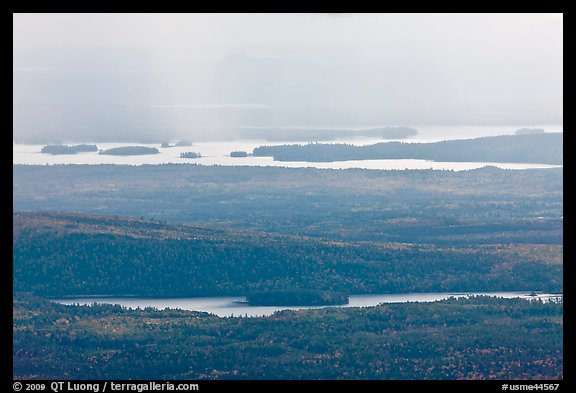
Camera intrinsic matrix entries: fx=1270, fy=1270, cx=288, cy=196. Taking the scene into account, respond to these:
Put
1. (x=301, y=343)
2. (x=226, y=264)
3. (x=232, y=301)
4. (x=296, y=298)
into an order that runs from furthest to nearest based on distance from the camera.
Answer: (x=226, y=264) < (x=232, y=301) < (x=296, y=298) < (x=301, y=343)

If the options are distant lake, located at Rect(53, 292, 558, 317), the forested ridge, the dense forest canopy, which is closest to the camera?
the forested ridge

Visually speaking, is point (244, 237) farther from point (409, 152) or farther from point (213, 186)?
point (409, 152)

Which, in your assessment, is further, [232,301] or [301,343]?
[232,301]

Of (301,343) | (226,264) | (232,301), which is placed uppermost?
(226,264)

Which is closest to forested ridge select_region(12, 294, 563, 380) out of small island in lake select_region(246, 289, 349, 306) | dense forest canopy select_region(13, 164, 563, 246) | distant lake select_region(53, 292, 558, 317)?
distant lake select_region(53, 292, 558, 317)

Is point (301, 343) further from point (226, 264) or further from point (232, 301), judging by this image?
point (226, 264)

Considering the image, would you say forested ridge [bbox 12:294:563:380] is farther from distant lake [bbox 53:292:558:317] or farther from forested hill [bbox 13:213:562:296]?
forested hill [bbox 13:213:562:296]

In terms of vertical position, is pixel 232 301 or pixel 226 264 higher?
pixel 226 264

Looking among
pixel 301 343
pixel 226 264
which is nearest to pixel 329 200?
pixel 226 264
